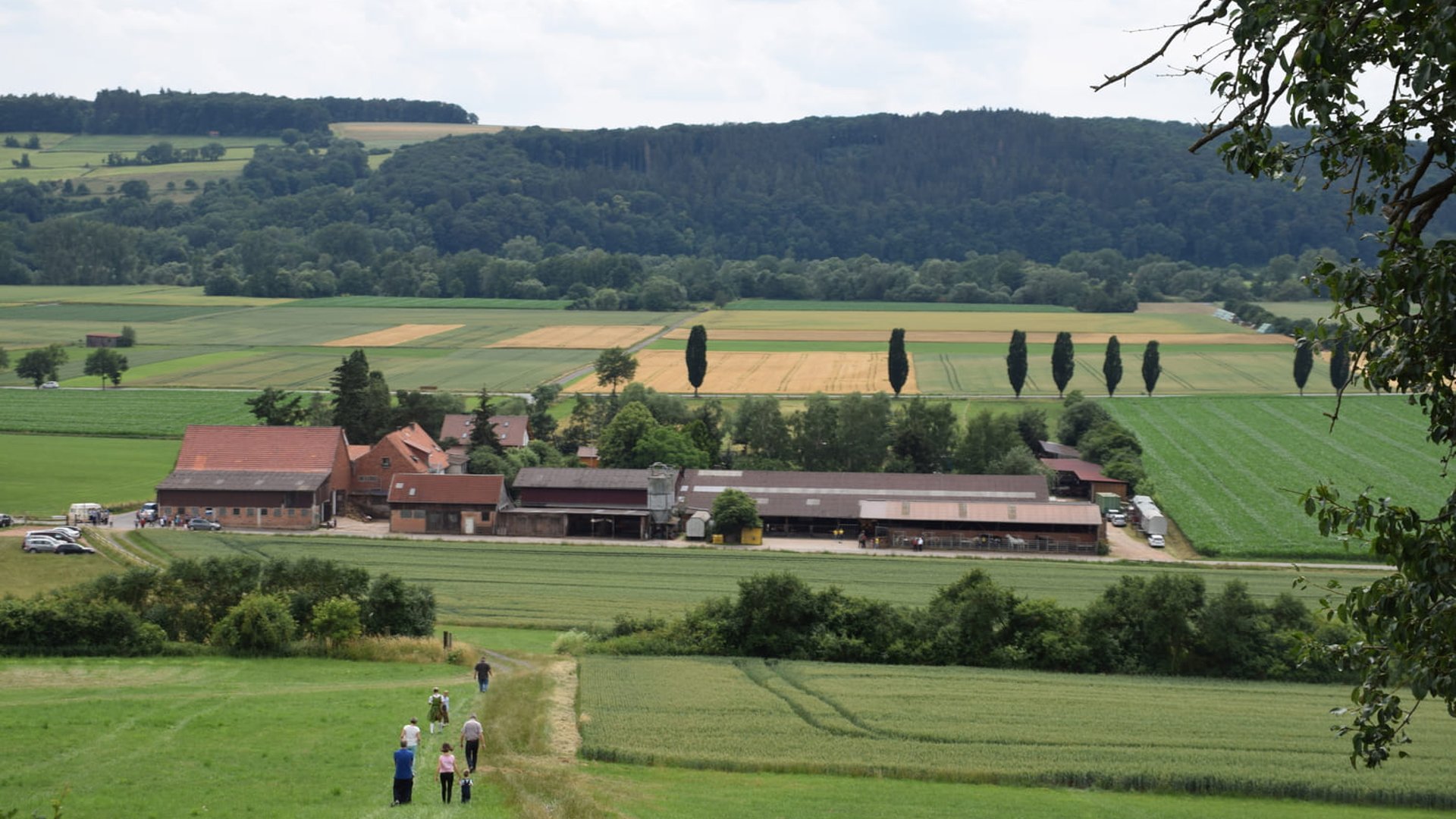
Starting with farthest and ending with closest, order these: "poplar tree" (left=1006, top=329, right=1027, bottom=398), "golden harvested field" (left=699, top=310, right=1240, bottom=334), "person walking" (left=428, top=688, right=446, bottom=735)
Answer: "golden harvested field" (left=699, top=310, right=1240, bottom=334) → "poplar tree" (left=1006, top=329, right=1027, bottom=398) → "person walking" (left=428, top=688, right=446, bottom=735)

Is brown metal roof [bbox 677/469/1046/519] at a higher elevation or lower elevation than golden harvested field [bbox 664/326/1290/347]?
lower

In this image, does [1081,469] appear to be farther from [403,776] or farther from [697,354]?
[403,776]

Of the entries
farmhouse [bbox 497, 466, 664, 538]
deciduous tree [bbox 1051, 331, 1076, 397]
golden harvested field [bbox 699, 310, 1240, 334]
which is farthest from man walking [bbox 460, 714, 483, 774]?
golden harvested field [bbox 699, 310, 1240, 334]

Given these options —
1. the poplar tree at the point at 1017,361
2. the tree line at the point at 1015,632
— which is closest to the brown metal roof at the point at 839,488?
the poplar tree at the point at 1017,361

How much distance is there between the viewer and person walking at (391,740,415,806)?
843 inches

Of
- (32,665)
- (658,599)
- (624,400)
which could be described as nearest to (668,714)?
(32,665)

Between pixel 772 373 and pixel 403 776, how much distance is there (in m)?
98.0

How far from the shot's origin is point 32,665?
34.2 meters

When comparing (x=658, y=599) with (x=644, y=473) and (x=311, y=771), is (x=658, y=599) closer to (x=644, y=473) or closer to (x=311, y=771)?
(x=644, y=473)

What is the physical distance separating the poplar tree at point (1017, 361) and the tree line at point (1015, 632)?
5850 cm

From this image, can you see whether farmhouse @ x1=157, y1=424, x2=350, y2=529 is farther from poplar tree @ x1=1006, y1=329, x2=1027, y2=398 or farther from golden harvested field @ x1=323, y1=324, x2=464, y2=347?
golden harvested field @ x1=323, y1=324, x2=464, y2=347

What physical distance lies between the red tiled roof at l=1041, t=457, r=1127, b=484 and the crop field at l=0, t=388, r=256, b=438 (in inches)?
1893

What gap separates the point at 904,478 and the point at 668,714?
4320cm

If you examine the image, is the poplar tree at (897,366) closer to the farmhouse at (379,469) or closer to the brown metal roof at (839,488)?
the brown metal roof at (839,488)
